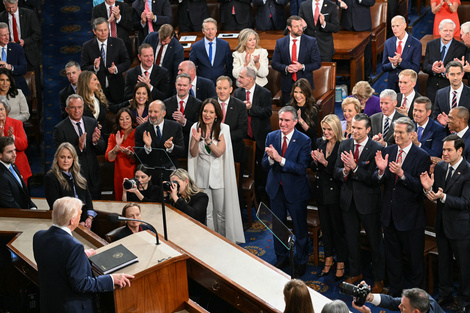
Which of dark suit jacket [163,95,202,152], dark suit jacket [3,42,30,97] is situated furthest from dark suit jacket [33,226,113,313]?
dark suit jacket [3,42,30,97]

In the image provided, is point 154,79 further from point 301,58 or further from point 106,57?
point 301,58

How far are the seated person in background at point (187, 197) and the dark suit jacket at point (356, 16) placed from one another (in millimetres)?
4100

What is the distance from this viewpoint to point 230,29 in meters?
9.55

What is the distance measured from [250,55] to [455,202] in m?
3.16

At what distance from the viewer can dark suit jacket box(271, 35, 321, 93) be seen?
25.8 feet

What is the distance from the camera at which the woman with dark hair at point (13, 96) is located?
765cm

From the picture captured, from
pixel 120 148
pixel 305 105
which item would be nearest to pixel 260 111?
pixel 305 105

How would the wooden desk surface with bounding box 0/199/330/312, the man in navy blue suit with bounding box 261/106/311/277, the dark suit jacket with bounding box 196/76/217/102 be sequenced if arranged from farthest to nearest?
1. the dark suit jacket with bounding box 196/76/217/102
2. the man in navy blue suit with bounding box 261/106/311/277
3. the wooden desk surface with bounding box 0/199/330/312

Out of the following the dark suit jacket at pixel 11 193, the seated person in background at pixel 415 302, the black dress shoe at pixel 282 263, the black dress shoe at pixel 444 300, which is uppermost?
the dark suit jacket at pixel 11 193

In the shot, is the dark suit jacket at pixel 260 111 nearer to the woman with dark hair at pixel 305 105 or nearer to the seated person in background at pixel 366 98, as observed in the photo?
the woman with dark hair at pixel 305 105

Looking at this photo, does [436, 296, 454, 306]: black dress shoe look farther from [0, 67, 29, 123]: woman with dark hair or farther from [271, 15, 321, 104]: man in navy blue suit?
[0, 67, 29, 123]: woman with dark hair

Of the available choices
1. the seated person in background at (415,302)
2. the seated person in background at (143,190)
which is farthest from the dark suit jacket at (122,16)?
the seated person in background at (415,302)

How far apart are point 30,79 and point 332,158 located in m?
4.10

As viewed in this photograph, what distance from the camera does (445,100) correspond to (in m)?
7.04
